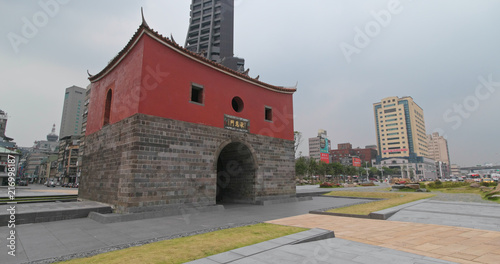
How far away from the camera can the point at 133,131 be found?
29.9 feet

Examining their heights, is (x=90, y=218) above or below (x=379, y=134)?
below

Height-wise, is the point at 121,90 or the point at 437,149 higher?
the point at 437,149

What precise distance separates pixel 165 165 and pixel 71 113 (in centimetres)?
9863

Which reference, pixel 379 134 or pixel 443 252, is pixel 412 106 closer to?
pixel 379 134

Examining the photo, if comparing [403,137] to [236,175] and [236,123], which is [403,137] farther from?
[236,123]

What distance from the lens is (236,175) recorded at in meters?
14.4

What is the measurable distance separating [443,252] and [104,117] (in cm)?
1350

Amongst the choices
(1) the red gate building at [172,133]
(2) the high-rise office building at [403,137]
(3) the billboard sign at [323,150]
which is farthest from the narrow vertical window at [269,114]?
(2) the high-rise office building at [403,137]

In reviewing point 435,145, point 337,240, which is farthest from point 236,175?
point 435,145

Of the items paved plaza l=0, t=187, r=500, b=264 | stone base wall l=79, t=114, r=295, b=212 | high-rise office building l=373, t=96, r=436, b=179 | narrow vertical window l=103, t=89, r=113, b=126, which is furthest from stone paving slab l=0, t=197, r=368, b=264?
high-rise office building l=373, t=96, r=436, b=179

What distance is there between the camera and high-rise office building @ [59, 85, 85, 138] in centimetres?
8676

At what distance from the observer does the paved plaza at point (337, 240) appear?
4.02m

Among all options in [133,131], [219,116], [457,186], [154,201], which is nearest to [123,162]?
[133,131]

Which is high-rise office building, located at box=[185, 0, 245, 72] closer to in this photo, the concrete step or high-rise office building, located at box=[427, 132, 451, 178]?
the concrete step
